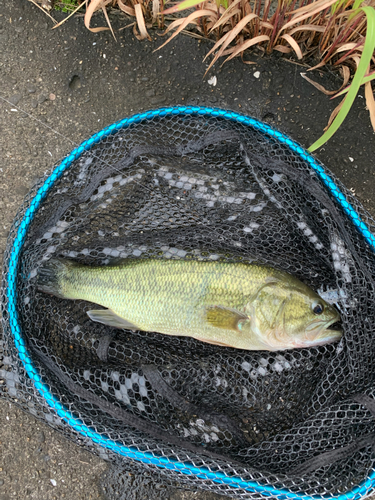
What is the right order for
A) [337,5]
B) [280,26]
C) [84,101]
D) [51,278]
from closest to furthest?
1. [337,5]
2. [51,278]
3. [280,26]
4. [84,101]

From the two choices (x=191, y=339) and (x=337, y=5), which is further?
(x=191, y=339)

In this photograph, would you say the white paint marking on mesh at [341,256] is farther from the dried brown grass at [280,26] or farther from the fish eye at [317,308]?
the dried brown grass at [280,26]

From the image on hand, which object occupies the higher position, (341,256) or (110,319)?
(341,256)

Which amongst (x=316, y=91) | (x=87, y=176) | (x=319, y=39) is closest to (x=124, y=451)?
(x=87, y=176)

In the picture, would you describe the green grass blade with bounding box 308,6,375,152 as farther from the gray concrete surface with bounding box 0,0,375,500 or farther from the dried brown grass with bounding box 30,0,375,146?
the gray concrete surface with bounding box 0,0,375,500

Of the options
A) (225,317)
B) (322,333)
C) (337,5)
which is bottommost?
(225,317)

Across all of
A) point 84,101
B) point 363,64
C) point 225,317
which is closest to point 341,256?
point 225,317

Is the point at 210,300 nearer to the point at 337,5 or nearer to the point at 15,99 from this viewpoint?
the point at 337,5

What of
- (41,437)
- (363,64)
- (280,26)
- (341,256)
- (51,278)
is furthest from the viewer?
(41,437)
